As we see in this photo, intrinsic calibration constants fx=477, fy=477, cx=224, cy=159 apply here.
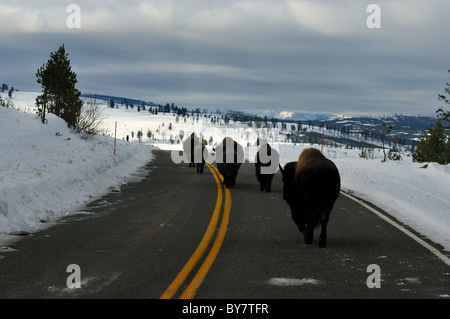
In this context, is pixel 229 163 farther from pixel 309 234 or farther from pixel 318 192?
pixel 318 192

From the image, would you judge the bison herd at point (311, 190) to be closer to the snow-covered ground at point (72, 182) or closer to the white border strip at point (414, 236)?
the white border strip at point (414, 236)

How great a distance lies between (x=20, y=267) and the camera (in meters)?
6.54

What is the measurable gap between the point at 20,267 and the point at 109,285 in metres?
1.64

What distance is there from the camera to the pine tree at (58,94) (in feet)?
107

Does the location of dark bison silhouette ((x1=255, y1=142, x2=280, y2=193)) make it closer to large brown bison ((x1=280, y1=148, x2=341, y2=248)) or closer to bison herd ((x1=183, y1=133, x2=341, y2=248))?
bison herd ((x1=183, y1=133, x2=341, y2=248))

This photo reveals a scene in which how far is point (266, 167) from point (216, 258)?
9.47m

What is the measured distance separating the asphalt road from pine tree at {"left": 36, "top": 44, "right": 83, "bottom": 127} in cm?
1980

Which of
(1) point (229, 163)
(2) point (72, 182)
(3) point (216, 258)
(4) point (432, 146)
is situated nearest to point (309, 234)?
(3) point (216, 258)

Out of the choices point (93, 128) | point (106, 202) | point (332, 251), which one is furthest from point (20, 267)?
point (93, 128)

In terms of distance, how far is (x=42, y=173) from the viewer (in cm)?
1456

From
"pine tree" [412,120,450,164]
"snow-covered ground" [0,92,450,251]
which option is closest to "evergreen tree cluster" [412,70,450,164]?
"pine tree" [412,120,450,164]

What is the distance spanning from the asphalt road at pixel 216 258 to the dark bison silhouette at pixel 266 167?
436 centimetres

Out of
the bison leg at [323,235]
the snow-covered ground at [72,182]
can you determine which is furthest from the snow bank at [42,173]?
the bison leg at [323,235]

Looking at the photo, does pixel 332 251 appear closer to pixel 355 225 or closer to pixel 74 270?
pixel 355 225
